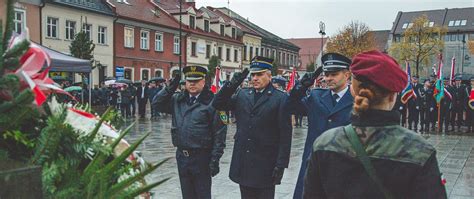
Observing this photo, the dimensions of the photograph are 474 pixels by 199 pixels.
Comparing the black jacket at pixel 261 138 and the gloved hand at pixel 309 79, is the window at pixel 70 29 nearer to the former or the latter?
the black jacket at pixel 261 138

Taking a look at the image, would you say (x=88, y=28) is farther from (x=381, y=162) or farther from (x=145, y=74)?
(x=381, y=162)

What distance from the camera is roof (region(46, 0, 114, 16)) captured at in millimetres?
29844

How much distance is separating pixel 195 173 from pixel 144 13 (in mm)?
35578

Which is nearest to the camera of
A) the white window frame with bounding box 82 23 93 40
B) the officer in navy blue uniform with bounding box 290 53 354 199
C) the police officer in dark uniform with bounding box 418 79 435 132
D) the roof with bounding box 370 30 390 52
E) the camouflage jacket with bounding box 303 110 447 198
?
the camouflage jacket with bounding box 303 110 447 198

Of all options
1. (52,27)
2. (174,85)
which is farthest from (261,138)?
(52,27)

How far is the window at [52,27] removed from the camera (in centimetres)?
2912

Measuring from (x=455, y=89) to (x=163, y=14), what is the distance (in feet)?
93.2

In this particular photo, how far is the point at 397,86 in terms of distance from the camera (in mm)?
2121

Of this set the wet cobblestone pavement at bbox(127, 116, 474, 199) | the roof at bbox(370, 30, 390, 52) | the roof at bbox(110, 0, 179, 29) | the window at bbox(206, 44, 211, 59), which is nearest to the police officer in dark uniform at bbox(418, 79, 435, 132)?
the wet cobblestone pavement at bbox(127, 116, 474, 199)

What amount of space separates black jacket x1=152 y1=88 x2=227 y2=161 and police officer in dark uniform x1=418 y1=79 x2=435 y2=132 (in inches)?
594

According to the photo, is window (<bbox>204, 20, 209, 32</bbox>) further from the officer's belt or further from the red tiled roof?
the red tiled roof

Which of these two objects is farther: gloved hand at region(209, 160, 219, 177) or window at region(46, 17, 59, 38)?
window at region(46, 17, 59, 38)

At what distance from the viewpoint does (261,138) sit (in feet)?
15.6

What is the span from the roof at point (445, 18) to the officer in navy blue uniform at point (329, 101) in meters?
78.3
